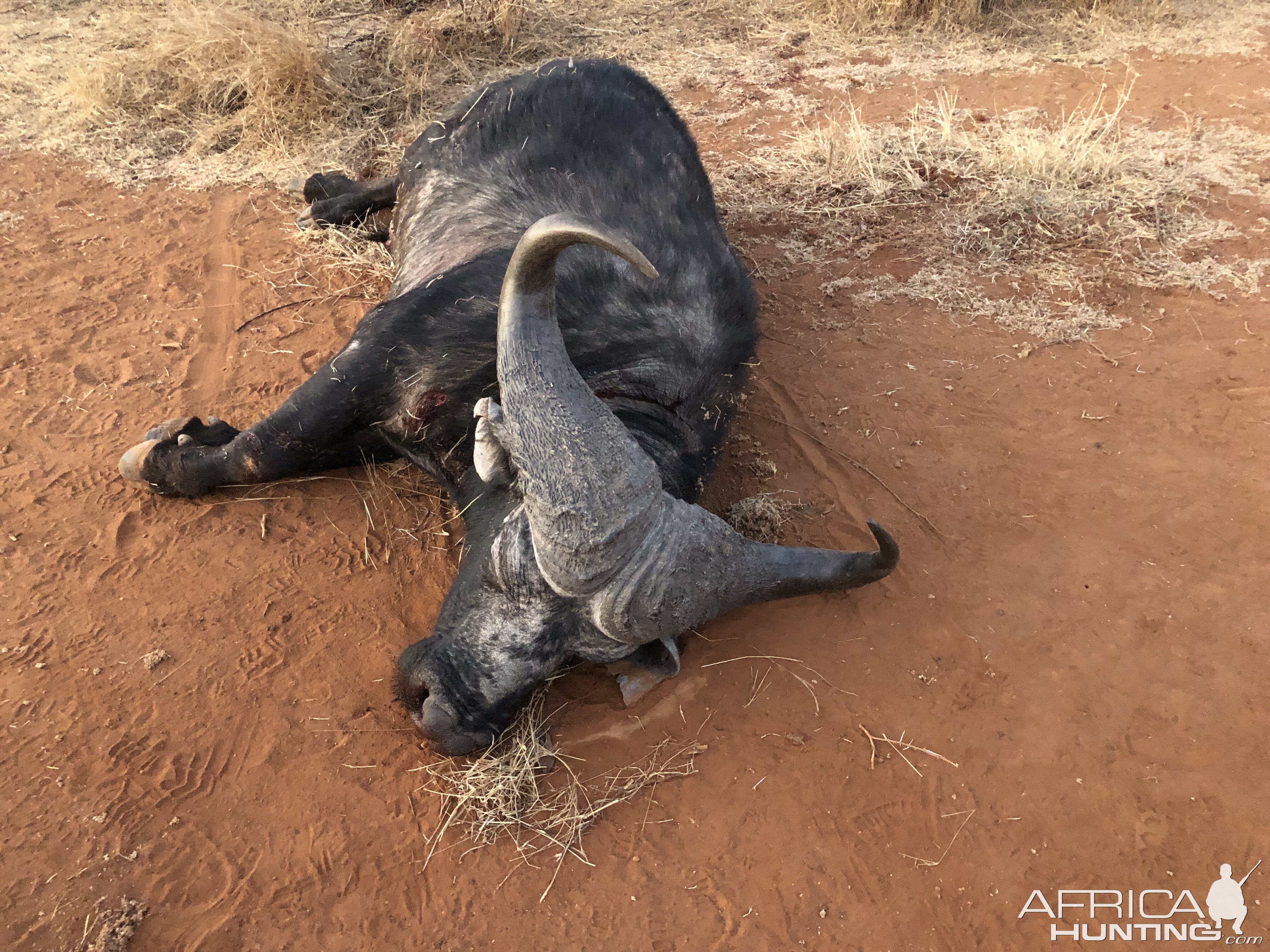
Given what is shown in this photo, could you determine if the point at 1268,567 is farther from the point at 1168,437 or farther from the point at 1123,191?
the point at 1123,191

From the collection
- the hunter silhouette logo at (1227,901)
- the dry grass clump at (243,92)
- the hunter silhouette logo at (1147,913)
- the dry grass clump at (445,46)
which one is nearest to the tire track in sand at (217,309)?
the dry grass clump at (243,92)

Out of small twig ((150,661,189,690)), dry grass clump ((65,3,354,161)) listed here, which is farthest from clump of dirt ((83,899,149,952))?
dry grass clump ((65,3,354,161))

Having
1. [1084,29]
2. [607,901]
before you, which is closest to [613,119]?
[607,901]

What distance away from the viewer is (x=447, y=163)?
14.2 feet

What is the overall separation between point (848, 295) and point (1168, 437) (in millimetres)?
1856

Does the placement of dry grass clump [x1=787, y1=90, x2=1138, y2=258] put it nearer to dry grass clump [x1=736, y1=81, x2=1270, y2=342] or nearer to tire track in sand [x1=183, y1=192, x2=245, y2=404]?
dry grass clump [x1=736, y1=81, x2=1270, y2=342]

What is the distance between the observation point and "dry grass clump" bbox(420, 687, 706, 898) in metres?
2.65

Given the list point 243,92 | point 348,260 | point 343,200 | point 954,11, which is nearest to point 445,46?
point 243,92

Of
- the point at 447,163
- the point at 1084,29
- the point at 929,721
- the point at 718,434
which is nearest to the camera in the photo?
the point at 929,721

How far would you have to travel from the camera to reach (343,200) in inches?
202

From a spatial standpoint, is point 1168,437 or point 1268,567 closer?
point 1268,567

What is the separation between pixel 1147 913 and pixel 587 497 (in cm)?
227

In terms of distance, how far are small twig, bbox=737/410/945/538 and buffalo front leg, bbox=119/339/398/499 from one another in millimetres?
1611

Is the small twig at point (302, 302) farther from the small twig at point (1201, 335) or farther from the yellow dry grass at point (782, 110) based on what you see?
the small twig at point (1201, 335)
